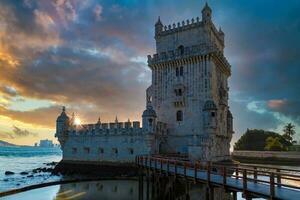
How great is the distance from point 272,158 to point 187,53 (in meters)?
45.2

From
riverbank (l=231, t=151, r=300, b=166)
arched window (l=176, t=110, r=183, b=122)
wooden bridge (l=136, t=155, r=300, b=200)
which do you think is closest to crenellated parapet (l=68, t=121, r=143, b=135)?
arched window (l=176, t=110, r=183, b=122)

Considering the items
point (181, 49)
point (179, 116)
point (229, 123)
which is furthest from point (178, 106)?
point (229, 123)

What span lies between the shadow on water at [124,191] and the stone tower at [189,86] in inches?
279

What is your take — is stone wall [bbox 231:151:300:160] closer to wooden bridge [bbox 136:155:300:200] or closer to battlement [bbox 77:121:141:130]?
battlement [bbox 77:121:141:130]

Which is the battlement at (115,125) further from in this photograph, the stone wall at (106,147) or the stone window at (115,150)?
the stone window at (115,150)

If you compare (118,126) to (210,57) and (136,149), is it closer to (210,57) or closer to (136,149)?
(136,149)

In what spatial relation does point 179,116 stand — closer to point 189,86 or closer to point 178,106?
point 178,106

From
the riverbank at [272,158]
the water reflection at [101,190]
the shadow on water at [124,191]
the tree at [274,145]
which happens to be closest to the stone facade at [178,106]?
the water reflection at [101,190]

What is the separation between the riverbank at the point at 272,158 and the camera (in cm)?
7069

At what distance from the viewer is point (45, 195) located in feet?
99.2

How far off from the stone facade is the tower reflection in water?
5338 millimetres

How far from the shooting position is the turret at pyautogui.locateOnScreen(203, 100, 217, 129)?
3756 centimetres

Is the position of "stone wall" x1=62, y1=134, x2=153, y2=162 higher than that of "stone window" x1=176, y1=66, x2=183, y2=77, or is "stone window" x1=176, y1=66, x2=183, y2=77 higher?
"stone window" x1=176, y1=66, x2=183, y2=77

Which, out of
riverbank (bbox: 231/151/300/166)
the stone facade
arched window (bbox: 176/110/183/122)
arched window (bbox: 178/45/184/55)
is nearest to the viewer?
the stone facade
